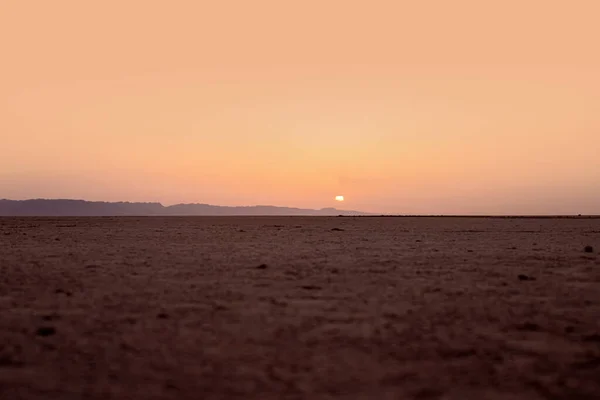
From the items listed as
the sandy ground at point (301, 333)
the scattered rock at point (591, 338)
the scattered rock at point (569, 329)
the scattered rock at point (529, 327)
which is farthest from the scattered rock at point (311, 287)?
the scattered rock at point (591, 338)

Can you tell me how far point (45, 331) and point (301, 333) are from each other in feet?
12.9

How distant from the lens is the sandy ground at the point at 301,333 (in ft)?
18.2

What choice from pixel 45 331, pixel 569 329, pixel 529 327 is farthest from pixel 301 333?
pixel 569 329

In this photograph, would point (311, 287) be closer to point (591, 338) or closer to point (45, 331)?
point (45, 331)

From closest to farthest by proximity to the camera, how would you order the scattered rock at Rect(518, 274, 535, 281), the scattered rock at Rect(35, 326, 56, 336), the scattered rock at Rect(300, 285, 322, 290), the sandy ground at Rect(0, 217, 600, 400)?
the sandy ground at Rect(0, 217, 600, 400) → the scattered rock at Rect(35, 326, 56, 336) → the scattered rock at Rect(300, 285, 322, 290) → the scattered rock at Rect(518, 274, 535, 281)

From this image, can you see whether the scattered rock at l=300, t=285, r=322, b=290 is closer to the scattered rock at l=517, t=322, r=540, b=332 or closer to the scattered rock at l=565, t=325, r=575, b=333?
the scattered rock at l=517, t=322, r=540, b=332

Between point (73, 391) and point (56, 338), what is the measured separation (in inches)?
86.8

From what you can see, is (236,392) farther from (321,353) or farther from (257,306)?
(257,306)

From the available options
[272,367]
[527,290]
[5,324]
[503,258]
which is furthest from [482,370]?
[503,258]

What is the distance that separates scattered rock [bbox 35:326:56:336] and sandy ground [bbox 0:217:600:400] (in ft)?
0.11

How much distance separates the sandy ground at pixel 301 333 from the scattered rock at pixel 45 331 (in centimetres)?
3

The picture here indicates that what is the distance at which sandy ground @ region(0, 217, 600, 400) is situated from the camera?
18.2 feet

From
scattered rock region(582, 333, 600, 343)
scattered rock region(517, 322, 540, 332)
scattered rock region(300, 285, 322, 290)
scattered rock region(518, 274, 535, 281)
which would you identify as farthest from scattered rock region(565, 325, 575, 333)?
scattered rock region(300, 285, 322, 290)

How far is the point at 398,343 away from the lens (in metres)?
6.96
